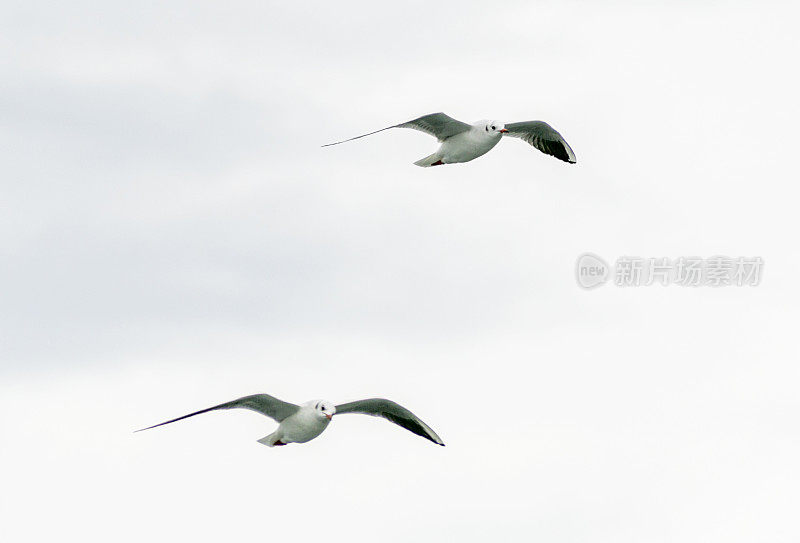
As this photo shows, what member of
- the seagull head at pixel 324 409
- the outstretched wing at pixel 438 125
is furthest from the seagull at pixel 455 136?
the seagull head at pixel 324 409

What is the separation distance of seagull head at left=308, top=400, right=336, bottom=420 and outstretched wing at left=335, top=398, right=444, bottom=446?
112 cm

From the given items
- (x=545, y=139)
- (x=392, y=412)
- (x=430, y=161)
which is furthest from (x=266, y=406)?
(x=545, y=139)

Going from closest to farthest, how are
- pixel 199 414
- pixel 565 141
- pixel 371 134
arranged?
pixel 199 414 → pixel 371 134 → pixel 565 141

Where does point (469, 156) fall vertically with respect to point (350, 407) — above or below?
above

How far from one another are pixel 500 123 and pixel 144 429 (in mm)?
11536

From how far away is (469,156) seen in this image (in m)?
28.0

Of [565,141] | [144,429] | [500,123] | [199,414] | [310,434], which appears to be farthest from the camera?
[565,141]

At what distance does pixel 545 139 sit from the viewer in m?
31.0

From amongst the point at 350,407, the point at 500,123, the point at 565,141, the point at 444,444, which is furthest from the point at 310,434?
the point at 565,141

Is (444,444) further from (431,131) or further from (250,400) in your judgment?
(431,131)

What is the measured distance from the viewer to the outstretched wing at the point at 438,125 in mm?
27391

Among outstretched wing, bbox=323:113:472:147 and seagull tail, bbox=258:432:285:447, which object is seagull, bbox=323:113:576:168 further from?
seagull tail, bbox=258:432:285:447

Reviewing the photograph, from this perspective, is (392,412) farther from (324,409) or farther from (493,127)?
(493,127)

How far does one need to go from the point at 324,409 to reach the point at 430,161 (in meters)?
6.48
